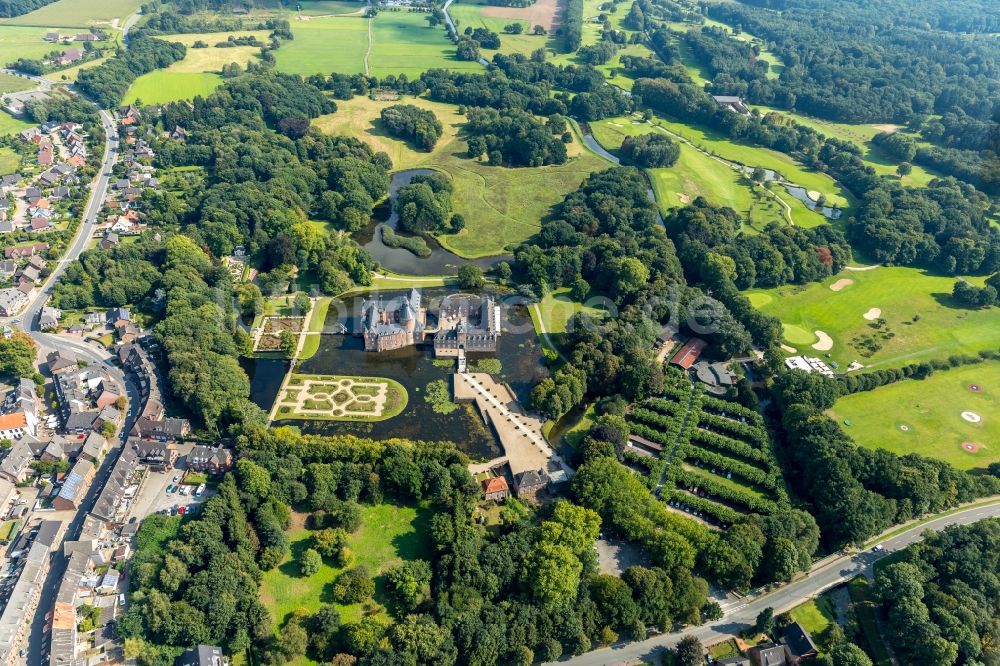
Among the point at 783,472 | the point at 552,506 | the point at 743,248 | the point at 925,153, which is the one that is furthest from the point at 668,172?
the point at 552,506

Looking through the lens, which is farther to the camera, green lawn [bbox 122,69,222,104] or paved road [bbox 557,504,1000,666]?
green lawn [bbox 122,69,222,104]

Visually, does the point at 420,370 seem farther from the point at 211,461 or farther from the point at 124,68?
the point at 124,68

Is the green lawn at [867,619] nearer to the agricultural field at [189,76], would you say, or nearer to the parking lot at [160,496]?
the parking lot at [160,496]

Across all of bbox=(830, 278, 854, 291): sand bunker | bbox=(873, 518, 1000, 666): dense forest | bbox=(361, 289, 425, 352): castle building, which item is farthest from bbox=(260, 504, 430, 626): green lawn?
bbox=(830, 278, 854, 291): sand bunker

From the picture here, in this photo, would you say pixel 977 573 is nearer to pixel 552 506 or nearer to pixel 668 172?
pixel 552 506

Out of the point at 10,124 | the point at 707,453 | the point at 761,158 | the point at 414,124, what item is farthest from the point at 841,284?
the point at 10,124

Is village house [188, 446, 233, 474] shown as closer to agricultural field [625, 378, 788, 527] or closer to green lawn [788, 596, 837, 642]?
agricultural field [625, 378, 788, 527]
